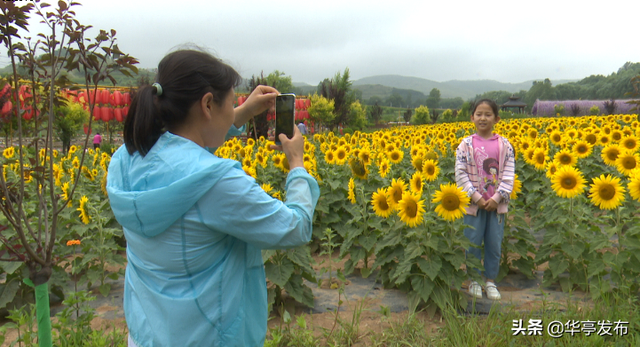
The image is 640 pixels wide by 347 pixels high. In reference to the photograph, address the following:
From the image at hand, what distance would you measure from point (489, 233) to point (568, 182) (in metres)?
0.91

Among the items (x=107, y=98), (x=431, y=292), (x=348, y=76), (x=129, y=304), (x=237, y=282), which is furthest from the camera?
(x=348, y=76)

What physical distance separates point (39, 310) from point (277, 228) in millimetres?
1574

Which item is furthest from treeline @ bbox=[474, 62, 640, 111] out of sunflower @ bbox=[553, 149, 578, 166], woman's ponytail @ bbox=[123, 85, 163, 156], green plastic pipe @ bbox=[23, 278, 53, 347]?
woman's ponytail @ bbox=[123, 85, 163, 156]

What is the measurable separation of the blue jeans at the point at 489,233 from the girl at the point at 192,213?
311 centimetres

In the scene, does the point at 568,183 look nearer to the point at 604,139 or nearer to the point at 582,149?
the point at 582,149

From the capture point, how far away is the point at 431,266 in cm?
391

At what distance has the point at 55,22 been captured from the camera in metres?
2.44

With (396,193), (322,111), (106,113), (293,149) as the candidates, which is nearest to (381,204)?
(396,193)

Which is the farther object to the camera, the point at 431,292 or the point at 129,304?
the point at 431,292

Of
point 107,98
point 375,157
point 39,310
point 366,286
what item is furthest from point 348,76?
point 39,310

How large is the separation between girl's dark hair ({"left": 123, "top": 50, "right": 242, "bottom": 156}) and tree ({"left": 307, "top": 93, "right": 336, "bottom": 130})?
28.1 meters

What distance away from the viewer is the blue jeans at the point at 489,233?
4312 millimetres

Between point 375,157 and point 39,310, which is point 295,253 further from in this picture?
point 375,157

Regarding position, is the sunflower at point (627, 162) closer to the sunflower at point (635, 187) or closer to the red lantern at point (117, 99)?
the sunflower at point (635, 187)
